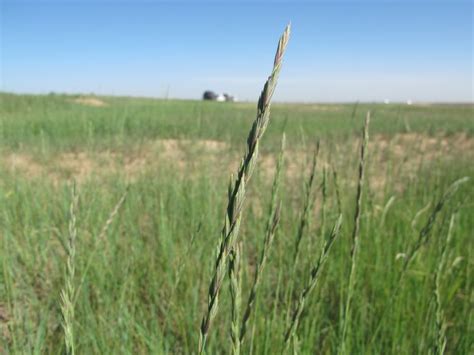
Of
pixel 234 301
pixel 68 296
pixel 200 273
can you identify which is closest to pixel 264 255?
pixel 234 301

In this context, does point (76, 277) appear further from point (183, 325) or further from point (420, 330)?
point (420, 330)

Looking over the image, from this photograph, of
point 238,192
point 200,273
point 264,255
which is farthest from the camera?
point 200,273

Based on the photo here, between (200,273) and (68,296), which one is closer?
(68,296)

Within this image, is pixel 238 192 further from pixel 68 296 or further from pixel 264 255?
pixel 68 296

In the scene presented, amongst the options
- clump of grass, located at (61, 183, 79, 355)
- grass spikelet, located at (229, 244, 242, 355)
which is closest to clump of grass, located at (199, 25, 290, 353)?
grass spikelet, located at (229, 244, 242, 355)

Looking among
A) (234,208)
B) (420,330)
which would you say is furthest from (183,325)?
(234,208)

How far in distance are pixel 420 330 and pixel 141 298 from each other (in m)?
1.01

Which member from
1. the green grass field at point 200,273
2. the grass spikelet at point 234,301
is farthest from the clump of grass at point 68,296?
the grass spikelet at point 234,301

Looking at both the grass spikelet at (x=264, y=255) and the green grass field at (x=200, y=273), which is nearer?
the grass spikelet at (x=264, y=255)

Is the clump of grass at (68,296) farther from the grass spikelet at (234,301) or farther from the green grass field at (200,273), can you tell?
the grass spikelet at (234,301)

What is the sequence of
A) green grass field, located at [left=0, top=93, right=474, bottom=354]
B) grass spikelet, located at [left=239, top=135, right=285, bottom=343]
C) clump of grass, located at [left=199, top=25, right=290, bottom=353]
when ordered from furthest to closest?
green grass field, located at [left=0, top=93, right=474, bottom=354] < grass spikelet, located at [left=239, top=135, right=285, bottom=343] < clump of grass, located at [left=199, top=25, right=290, bottom=353]

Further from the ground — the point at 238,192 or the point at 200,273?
the point at 238,192

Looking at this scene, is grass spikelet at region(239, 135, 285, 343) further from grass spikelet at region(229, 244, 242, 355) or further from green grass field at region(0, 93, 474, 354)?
green grass field at region(0, 93, 474, 354)

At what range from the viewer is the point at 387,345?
44.0 inches
